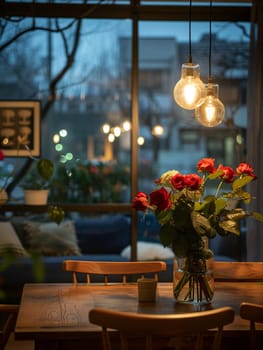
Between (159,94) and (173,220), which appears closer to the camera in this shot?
(173,220)

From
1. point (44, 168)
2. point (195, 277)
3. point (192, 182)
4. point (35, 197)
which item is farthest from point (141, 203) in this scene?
point (35, 197)

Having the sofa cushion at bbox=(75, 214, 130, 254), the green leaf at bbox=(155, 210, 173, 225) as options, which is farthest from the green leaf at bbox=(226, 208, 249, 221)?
the sofa cushion at bbox=(75, 214, 130, 254)

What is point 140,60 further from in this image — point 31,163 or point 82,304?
point 82,304

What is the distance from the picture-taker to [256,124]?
194 inches

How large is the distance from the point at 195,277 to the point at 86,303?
1.44 ft

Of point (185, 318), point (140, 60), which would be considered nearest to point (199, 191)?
point (185, 318)

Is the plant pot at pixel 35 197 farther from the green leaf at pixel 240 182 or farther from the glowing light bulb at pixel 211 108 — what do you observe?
the green leaf at pixel 240 182

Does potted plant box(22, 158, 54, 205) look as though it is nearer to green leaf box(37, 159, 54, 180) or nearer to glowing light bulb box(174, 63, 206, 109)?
glowing light bulb box(174, 63, 206, 109)

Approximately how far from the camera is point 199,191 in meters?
2.87

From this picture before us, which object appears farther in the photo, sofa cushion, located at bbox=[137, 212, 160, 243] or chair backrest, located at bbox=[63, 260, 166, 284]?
sofa cushion, located at bbox=[137, 212, 160, 243]

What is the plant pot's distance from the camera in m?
4.89

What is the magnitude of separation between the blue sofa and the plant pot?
0.51 ft

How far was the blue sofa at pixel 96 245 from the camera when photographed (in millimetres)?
4863

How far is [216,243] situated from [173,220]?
2.48m
